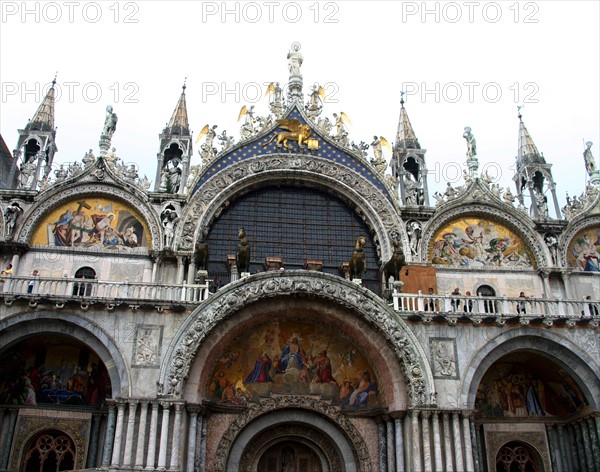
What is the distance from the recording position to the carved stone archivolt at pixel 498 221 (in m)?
21.7

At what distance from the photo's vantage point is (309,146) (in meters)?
23.0

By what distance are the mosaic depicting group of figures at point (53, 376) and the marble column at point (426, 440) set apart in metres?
9.61

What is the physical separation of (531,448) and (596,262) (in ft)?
24.9

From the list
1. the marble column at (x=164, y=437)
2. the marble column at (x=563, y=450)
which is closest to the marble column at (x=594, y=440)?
the marble column at (x=563, y=450)

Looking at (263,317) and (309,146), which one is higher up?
(309,146)

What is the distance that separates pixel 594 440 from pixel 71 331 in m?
16.0

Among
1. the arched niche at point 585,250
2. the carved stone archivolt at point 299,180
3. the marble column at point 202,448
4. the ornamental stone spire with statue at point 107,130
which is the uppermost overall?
the ornamental stone spire with statue at point 107,130

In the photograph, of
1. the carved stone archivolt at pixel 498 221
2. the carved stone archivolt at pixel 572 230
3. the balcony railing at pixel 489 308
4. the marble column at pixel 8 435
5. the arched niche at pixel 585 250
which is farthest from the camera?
the arched niche at pixel 585 250

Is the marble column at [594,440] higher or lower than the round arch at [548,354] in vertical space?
lower

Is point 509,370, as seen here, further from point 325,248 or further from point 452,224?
point 325,248

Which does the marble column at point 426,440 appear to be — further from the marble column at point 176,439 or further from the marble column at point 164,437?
the marble column at point 164,437

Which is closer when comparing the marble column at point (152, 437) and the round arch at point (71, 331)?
the marble column at point (152, 437)

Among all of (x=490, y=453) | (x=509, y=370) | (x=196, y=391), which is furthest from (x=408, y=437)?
(x=196, y=391)

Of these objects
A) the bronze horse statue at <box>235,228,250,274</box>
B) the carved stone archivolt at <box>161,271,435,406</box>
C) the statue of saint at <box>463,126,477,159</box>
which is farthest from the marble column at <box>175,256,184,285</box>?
the statue of saint at <box>463,126,477,159</box>
